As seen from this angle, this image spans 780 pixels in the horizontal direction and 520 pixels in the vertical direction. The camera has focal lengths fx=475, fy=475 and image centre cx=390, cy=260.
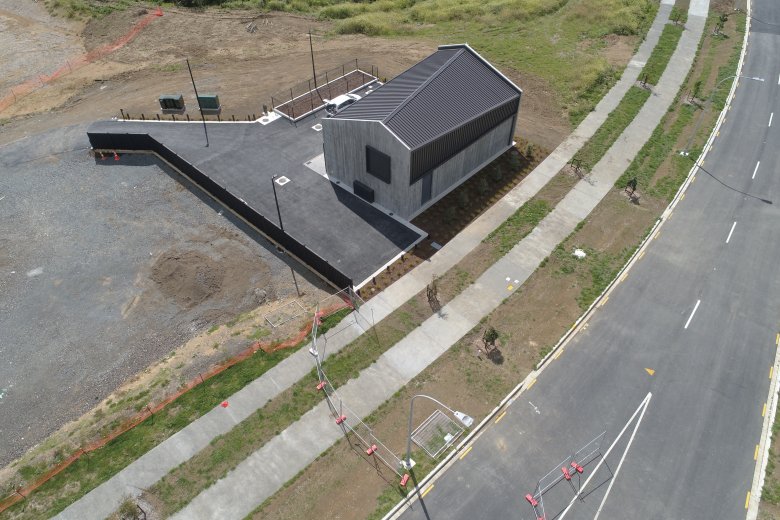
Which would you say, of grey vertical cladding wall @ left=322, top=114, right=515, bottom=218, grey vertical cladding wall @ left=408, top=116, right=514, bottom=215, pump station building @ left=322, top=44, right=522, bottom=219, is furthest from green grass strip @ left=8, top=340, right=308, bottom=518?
grey vertical cladding wall @ left=408, top=116, right=514, bottom=215

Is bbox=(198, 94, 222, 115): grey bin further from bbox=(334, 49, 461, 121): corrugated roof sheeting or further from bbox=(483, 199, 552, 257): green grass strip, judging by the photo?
bbox=(483, 199, 552, 257): green grass strip

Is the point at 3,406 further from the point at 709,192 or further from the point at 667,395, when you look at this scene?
the point at 709,192

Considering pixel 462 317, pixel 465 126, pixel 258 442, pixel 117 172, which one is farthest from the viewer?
pixel 117 172

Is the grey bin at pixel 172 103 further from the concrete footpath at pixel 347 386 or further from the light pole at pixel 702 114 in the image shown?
the light pole at pixel 702 114

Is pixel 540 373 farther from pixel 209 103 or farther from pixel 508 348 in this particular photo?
pixel 209 103

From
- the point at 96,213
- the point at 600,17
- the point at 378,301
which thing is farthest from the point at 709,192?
the point at 96,213
